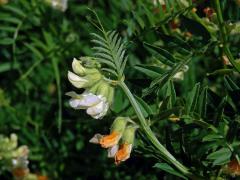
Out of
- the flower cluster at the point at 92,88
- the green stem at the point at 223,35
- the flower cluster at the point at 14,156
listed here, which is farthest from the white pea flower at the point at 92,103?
the flower cluster at the point at 14,156

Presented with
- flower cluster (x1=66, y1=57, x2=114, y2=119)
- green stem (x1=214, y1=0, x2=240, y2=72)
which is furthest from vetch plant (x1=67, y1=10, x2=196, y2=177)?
green stem (x1=214, y1=0, x2=240, y2=72)

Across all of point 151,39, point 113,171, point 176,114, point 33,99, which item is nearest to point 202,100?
point 176,114

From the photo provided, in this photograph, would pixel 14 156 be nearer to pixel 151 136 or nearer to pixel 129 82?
pixel 129 82

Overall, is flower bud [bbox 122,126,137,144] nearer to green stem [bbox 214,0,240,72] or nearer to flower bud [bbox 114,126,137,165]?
flower bud [bbox 114,126,137,165]

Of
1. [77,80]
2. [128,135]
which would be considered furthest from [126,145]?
[77,80]

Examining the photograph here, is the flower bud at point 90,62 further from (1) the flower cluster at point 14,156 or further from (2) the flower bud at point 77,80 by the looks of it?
(1) the flower cluster at point 14,156

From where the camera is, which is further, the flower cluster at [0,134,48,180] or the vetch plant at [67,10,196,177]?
the flower cluster at [0,134,48,180]
